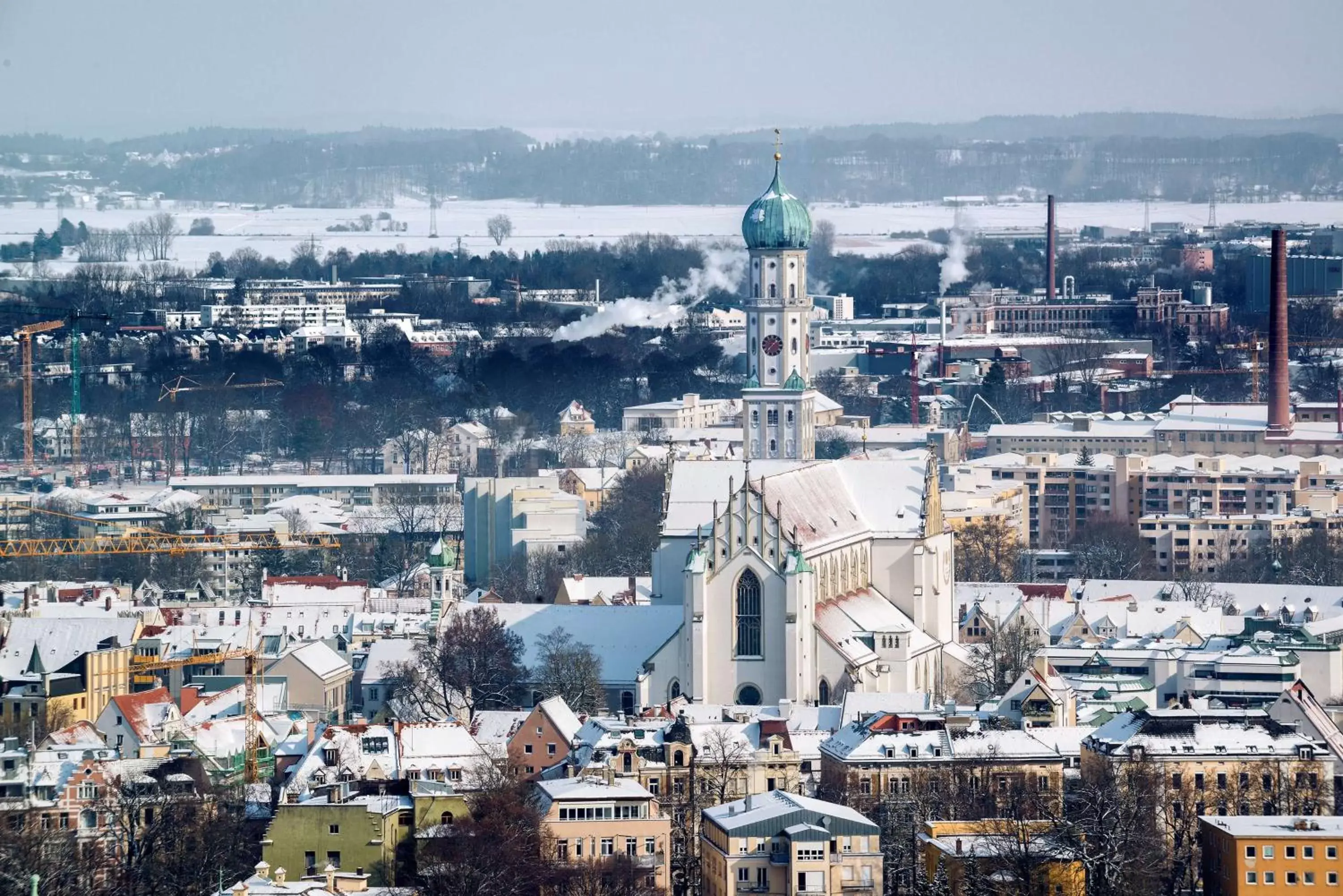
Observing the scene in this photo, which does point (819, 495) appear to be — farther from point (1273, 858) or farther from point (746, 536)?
point (1273, 858)

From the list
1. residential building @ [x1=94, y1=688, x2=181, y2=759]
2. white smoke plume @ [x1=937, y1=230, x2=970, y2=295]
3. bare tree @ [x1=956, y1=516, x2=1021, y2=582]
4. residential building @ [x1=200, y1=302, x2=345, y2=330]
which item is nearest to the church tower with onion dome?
bare tree @ [x1=956, y1=516, x2=1021, y2=582]

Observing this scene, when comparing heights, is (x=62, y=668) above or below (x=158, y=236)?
below

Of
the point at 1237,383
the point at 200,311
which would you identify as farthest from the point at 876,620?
the point at 200,311

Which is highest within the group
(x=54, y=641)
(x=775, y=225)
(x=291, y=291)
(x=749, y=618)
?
(x=775, y=225)

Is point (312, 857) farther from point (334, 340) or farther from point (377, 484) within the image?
point (334, 340)

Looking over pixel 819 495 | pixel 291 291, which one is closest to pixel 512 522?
pixel 819 495

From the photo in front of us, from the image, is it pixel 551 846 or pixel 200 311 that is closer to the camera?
pixel 551 846

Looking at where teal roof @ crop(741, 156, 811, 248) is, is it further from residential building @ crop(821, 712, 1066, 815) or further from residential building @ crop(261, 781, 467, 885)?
residential building @ crop(261, 781, 467, 885)
